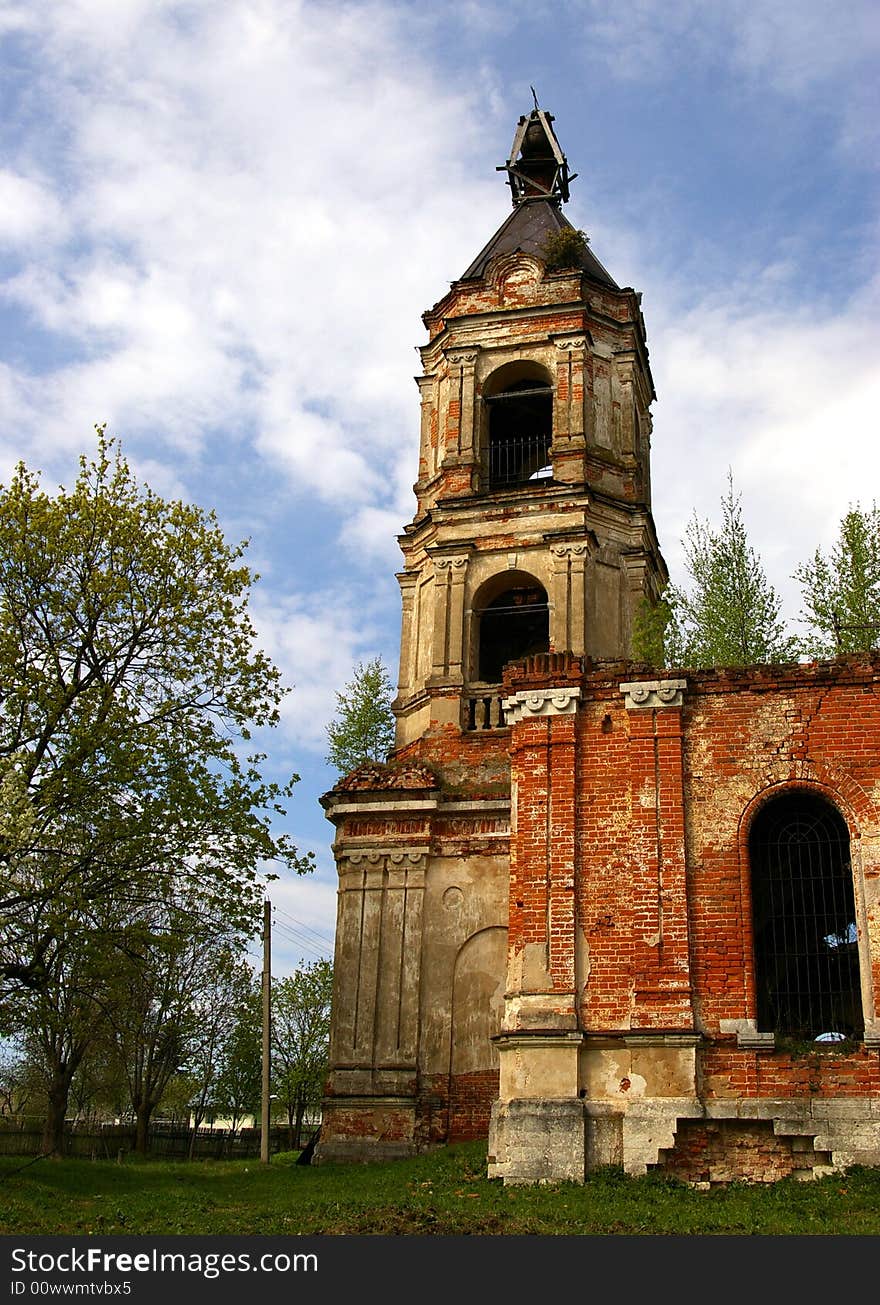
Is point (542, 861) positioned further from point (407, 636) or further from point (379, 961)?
point (407, 636)

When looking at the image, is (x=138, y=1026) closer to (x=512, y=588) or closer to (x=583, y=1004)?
(x=512, y=588)

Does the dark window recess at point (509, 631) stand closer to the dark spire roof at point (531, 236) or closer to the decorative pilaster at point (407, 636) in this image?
the decorative pilaster at point (407, 636)

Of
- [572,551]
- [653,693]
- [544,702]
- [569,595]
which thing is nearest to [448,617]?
[569,595]

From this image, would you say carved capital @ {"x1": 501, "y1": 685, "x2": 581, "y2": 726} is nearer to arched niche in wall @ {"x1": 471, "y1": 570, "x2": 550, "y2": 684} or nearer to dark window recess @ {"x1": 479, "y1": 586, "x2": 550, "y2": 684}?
arched niche in wall @ {"x1": 471, "y1": 570, "x2": 550, "y2": 684}

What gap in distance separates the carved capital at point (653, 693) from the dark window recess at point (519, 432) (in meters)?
9.54

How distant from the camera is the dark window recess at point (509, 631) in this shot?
21.6m

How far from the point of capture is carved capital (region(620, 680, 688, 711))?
42.5 feet

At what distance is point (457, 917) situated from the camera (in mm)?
18609

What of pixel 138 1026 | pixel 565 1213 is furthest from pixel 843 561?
pixel 138 1026

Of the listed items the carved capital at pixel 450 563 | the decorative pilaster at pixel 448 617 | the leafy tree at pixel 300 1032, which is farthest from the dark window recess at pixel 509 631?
the leafy tree at pixel 300 1032

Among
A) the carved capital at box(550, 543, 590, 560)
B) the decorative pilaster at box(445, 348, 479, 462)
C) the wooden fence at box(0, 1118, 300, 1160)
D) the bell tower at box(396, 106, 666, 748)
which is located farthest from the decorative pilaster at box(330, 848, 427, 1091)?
the wooden fence at box(0, 1118, 300, 1160)

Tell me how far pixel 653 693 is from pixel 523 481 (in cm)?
976

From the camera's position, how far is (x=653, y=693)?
13062 mm

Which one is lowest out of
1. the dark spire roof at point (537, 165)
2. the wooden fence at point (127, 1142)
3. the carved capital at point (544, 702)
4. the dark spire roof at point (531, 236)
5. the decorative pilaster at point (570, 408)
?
the wooden fence at point (127, 1142)
